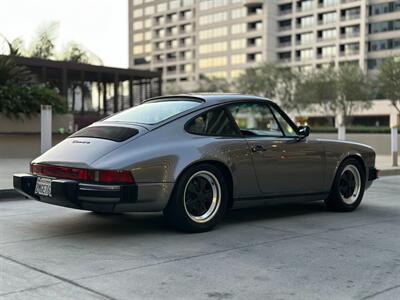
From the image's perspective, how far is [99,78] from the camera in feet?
105

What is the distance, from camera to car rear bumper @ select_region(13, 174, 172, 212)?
555cm

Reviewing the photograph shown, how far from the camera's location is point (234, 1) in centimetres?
10819

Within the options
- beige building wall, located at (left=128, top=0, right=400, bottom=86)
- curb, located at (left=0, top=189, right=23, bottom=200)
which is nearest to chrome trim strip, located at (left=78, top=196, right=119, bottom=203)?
curb, located at (left=0, top=189, right=23, bottom=200)

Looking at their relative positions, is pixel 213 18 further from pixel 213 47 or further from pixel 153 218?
pixel 153 218

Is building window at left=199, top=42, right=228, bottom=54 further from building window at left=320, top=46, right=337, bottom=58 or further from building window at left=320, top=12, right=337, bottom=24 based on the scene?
building window at left=320, top=46, right=337, bottom=58

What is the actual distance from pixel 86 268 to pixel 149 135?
5.82ft

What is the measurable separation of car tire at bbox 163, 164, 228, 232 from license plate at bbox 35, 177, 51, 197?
1241mm

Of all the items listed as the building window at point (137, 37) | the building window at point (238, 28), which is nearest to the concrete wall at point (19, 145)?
the building window at point (238, 28)

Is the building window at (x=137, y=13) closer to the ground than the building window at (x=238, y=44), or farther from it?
farther from it

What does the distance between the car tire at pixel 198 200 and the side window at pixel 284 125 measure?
1.30m

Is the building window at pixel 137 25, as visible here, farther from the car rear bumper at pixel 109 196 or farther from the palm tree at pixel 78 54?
the car rear bumper at pixel 109 196

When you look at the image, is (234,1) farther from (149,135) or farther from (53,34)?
(149,135)

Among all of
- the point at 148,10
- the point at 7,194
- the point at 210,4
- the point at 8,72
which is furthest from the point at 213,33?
the point at 7,194

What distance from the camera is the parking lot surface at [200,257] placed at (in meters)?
4.20
